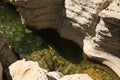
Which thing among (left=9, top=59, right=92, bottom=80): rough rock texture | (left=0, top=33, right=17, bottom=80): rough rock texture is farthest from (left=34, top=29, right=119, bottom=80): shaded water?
(left=9, top=59, right=92, bottom=80): rough rock texture

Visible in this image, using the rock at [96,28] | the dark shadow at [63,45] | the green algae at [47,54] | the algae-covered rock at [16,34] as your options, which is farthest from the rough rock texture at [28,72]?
the algae-covered rock at [16,34]

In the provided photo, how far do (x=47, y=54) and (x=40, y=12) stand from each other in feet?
12.5

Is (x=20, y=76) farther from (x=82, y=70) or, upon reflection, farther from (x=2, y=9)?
(x=2, y=9)

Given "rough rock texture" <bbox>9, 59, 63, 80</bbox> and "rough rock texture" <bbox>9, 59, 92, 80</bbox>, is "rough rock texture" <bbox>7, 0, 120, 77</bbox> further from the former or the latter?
"rough rock texture" <bbox>9, 59, 63, 80</bbox>

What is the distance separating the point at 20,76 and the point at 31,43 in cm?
1019

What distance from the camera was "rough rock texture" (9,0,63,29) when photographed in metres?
22.0

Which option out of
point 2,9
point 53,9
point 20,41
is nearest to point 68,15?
point 53,9

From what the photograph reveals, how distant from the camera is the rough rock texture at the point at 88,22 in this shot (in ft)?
61.3

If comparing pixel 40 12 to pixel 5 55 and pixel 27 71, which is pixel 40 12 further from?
pixel 27 71

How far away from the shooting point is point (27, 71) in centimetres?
1246

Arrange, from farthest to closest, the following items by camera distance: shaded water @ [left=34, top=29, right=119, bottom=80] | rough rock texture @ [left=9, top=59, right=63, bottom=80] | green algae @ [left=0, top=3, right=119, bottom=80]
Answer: green algae @ [left=0, top=3, right=119, bottom=80]
shaded water @ [left=34, top=29, right=119, bottom=80]
rough rock texture @ [left=9, top=59, right=63, bottom=80]

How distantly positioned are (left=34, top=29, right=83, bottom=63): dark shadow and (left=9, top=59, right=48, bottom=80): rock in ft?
27.0

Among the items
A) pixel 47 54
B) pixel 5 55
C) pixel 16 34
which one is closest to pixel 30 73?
pixel 5 55

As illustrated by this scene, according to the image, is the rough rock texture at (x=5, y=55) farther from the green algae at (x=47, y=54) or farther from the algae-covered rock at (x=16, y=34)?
the algae-covered rock at (x=16, y=34)
